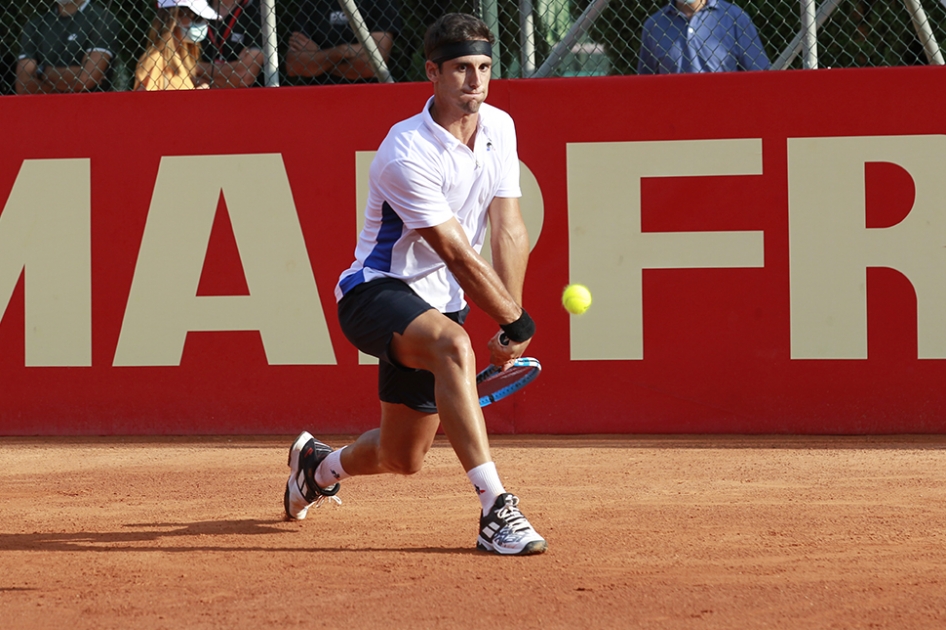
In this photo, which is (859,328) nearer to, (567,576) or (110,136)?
(567,576)

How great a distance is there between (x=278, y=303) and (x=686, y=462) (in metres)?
2.49

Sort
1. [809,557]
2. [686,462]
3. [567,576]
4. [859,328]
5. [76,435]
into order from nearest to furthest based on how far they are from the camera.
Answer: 1. [567,576]
2. [809,557]
3. [686,462]
4. [859,328]
5. [76,435]

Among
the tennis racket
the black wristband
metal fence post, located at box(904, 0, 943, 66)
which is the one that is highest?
metal fence post, located at box(904, 0, 943, 66)

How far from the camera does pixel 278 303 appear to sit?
22.4 ft

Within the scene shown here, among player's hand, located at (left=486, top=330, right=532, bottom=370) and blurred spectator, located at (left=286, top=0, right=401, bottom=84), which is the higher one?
blurred spectator, located at (left=286, top=0, right=401, bottom=84)

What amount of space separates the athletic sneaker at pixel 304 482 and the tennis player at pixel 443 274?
11cm

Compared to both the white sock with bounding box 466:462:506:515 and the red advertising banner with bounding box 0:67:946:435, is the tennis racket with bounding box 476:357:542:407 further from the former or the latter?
the red advertising banner with bounding box 0:67:946:435

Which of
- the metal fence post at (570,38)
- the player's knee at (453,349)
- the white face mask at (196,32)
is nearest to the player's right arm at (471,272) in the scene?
the player's knee at (453,349)

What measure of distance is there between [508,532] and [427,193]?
44.5 inches

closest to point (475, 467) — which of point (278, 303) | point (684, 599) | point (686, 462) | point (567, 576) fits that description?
point (567, 576)

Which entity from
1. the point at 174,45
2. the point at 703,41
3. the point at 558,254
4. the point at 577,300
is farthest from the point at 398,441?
the point at 174,45

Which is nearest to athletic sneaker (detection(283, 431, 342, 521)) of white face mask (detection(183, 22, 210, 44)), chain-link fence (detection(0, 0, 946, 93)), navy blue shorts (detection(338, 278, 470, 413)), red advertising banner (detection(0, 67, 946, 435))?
navy blue shorts (detection(338, 278, 470, 413))

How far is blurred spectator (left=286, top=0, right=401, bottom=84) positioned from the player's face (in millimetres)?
3119

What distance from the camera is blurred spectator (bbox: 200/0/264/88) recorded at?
710cm
